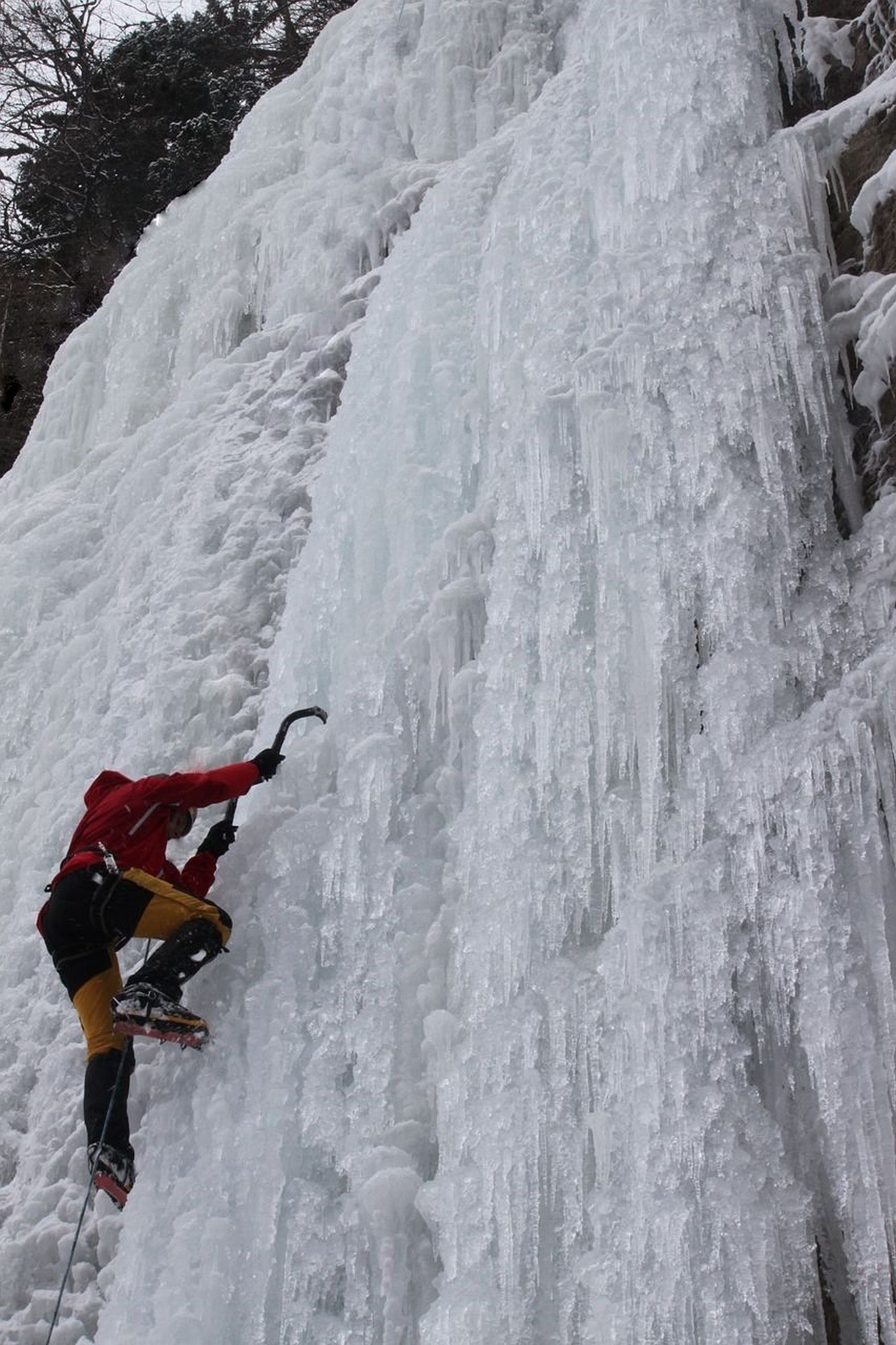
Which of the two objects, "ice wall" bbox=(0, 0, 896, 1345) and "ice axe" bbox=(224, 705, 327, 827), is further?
"ice axe" bbox=(224, 705, 327, 827)

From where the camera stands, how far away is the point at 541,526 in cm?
407

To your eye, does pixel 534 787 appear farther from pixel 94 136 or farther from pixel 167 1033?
pixel 94 136

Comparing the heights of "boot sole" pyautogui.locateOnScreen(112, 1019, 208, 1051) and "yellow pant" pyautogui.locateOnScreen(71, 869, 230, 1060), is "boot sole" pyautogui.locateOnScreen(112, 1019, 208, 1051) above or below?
below

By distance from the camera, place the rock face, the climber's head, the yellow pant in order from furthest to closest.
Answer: the climber's head → the rock face → the yellow pant

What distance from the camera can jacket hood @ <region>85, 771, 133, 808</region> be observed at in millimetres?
4035

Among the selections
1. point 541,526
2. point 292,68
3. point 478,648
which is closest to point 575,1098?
point 478,648

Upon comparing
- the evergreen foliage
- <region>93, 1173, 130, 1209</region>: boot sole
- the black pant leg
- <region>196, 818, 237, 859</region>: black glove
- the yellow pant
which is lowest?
<region>93, 1173, 130, 1209</region>: boot sole

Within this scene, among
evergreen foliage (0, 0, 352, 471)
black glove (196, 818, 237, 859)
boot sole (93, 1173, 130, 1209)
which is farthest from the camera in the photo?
evergreen foliage (0, 0, 352, 471)

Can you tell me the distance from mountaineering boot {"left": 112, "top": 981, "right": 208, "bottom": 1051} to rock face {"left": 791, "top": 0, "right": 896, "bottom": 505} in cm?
251

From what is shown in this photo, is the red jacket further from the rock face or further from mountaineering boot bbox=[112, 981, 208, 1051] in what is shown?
the rock face

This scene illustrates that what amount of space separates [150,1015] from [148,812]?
64cm

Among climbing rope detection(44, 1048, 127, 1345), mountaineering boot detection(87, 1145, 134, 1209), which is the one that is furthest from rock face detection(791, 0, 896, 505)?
mountaineering boot detection(87, 1145, 134, 1209)

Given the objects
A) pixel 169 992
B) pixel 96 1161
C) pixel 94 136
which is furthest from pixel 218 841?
pixel 94 136

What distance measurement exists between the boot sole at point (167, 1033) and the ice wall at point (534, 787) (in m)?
0.10
